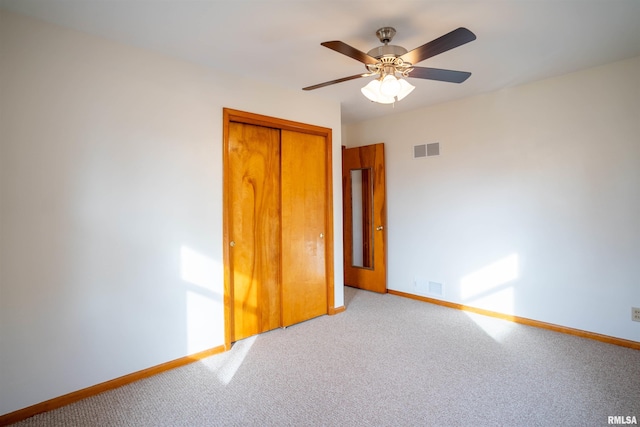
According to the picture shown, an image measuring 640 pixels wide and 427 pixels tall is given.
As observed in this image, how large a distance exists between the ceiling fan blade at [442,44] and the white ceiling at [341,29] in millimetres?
298

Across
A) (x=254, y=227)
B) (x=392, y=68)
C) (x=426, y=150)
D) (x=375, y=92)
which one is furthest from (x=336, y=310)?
(x=392, y=68)

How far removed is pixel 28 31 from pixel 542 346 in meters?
4.38

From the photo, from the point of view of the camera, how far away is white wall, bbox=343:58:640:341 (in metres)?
2.80

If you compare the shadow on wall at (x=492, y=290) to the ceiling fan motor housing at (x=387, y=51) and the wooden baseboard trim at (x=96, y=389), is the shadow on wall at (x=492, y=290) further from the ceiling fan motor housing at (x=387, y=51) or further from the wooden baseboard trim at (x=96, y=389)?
the wooden baseboard trim at (x=96, y=389)

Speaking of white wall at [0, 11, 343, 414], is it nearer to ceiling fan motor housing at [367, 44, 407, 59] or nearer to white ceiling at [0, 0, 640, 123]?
white ceiling at [0, 0, 640, 123]

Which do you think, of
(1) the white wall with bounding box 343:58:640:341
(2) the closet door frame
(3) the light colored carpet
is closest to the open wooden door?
(1) the white wall with bounding box 343:58:640:341

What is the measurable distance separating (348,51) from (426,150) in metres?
2.55

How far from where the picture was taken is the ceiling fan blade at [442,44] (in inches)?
63.2

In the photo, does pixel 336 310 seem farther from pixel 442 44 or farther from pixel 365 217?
pixel 442 44

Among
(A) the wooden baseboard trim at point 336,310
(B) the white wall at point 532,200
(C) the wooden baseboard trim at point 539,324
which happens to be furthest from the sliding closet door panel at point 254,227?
(C) the wooden baseboard trim at point 539,324

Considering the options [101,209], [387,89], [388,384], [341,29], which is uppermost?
[341,29]

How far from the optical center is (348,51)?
182cm

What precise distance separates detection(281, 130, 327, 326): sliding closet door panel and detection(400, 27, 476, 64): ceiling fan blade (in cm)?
169

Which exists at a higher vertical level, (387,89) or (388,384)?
(387,89)
